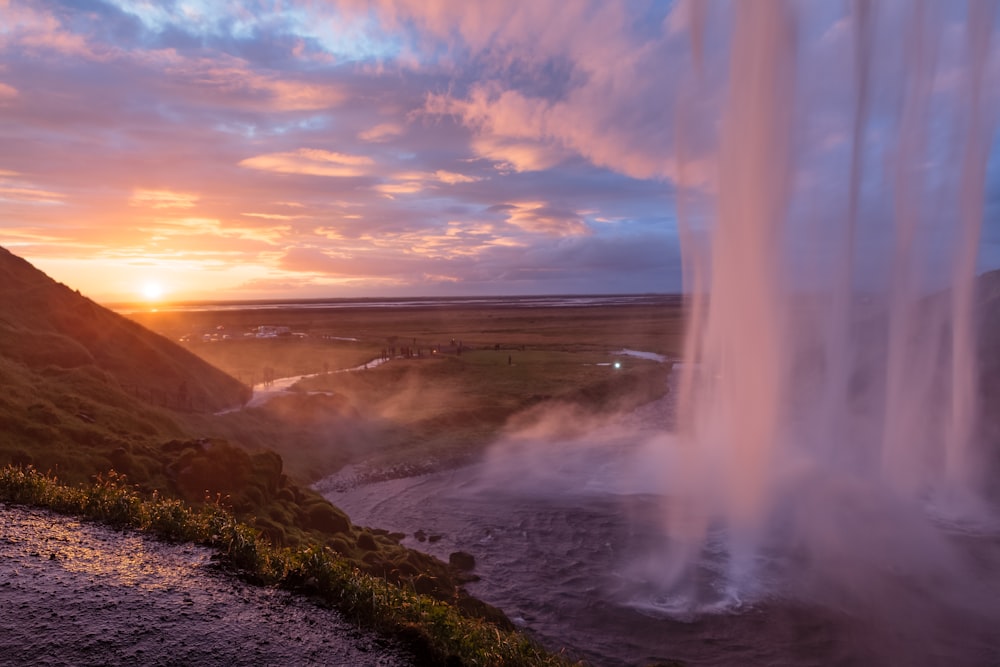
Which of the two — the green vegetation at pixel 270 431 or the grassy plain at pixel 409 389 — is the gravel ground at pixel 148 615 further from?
the grassy plain at pixel 409 389

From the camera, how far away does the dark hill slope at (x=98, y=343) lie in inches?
1453

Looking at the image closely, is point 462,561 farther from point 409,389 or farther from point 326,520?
point 409,389

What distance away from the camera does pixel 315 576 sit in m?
10.9

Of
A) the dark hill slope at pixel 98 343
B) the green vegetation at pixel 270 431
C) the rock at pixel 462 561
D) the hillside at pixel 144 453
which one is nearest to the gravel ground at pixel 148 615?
the green vegetation at pixel 270 431

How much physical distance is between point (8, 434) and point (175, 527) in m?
13.3

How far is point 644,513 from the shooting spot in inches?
1217

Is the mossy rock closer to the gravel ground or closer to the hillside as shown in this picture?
the hillside

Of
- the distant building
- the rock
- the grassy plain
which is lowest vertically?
the rock

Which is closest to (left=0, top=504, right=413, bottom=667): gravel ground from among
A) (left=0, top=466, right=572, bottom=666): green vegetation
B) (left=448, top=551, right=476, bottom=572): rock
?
(left=0, top=466, right=572, bottom=666): green vegetation

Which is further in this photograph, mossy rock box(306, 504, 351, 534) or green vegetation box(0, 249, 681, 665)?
mossy rock box(306, 504, 351, 534)

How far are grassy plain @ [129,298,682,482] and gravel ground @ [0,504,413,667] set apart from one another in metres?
25.7

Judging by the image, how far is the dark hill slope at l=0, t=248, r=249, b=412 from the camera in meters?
36.9

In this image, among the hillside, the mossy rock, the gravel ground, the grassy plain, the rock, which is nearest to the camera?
the gravel ground

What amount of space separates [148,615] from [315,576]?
8.55 feet
